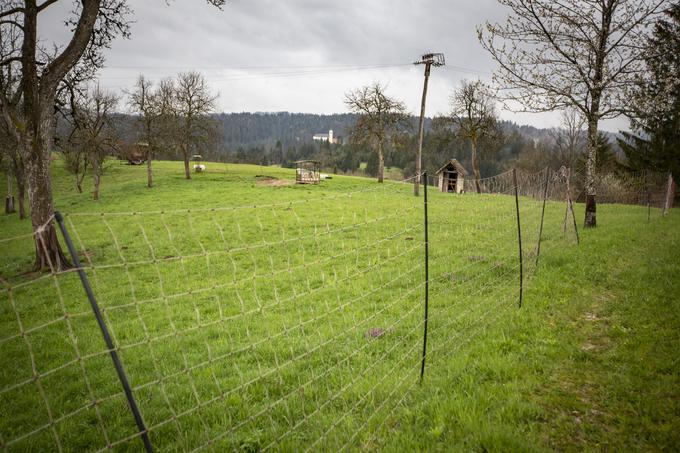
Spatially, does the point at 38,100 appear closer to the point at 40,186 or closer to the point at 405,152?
the point at 40,186

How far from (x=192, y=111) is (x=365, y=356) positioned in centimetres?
3689

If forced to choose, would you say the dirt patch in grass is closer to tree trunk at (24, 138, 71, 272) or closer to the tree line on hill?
the tree line on hill

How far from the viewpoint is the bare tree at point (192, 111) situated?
115 feet

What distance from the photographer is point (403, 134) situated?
129 feet

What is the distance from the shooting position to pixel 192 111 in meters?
35.5

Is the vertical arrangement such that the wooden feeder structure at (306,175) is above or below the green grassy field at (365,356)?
above

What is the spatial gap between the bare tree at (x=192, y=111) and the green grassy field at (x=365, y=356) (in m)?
27.4

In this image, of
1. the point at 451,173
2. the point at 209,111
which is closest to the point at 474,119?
the point at 451,173

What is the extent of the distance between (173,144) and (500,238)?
33103mm

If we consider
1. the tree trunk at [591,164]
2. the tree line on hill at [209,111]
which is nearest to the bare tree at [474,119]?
the tree line on hill at [209,111]

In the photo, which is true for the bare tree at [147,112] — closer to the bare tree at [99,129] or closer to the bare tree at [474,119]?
the bare tree at [99,129]

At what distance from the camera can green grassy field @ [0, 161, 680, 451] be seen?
133 inches

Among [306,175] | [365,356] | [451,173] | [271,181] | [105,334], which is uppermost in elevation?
[451,173]

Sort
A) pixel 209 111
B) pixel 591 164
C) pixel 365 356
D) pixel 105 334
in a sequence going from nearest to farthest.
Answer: pixel 105 334
pixel 365 356
pixel 591 164
pixel 209 111
